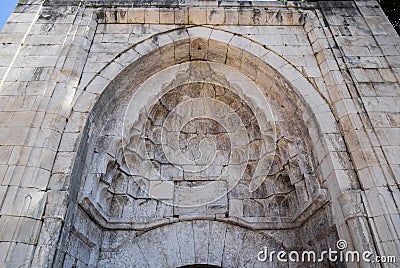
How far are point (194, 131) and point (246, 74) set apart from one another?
4.14 ft

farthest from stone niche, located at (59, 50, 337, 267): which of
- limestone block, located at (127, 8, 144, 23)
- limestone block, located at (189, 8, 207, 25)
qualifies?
limestone block, located at (127, 8, 144, 23)

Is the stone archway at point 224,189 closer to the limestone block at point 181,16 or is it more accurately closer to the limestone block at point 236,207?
the limestone block at point 236,207

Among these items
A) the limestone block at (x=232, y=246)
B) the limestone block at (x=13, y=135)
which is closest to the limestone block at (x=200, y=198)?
the limestone block at (x=232, y=246)

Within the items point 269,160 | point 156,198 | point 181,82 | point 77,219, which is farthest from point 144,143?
point 269,160

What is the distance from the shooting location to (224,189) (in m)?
4.52

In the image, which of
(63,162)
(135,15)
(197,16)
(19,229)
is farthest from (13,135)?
(197,16)

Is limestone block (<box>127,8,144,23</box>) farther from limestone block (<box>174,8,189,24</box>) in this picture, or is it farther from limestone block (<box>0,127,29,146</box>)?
limestone block (<box>0,127,29,146</box>)

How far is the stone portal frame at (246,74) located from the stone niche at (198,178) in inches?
6.4

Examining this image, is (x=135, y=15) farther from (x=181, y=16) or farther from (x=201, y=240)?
(x=201, y=240)

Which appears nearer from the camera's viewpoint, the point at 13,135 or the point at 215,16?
the point at 13,135

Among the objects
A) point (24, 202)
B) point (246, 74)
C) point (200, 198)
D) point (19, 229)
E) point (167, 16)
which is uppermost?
point (167, 16)

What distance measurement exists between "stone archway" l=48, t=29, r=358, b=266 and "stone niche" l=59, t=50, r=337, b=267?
14 mm

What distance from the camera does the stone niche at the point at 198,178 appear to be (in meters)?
3.83

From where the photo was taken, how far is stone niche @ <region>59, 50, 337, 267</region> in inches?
151
